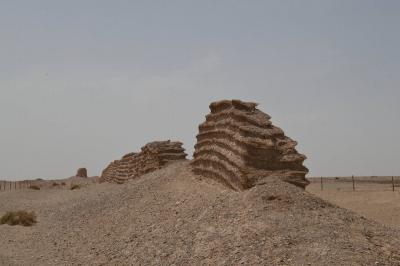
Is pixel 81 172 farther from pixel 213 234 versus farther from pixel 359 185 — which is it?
pixel 213 234

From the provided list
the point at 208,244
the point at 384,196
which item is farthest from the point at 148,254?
the point at 384,196

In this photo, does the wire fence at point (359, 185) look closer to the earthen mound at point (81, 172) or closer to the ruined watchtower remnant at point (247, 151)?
the ruined watchtower remnant at point (247, 151)

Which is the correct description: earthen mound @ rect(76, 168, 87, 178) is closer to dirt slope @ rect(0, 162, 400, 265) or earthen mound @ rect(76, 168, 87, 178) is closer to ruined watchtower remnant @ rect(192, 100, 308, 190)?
dirt slope @ rect(0, 162, 400, 265)

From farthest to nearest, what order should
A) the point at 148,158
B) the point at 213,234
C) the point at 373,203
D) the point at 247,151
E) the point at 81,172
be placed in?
the point at 81,172 < the point at 148,158 < the point at 373,203 < the point at 247,151 < the point at 213,234

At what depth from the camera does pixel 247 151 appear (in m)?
14.2

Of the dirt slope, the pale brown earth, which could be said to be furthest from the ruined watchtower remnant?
the pale brown earth

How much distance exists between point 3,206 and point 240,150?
19.7 meters

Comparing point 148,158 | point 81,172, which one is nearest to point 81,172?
point 81,172

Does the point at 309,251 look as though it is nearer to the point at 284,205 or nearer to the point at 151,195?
the point at 284,205

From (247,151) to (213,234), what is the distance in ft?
13.1

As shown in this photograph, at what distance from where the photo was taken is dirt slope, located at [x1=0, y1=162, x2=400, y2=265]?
355 inches

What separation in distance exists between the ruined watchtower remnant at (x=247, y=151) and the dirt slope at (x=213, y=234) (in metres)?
0.61

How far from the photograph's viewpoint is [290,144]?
49.1 ft

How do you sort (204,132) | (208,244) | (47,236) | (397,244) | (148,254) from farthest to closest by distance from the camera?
(204,132) → (47,236) → (148,254) → (208,244) → (397,244)
